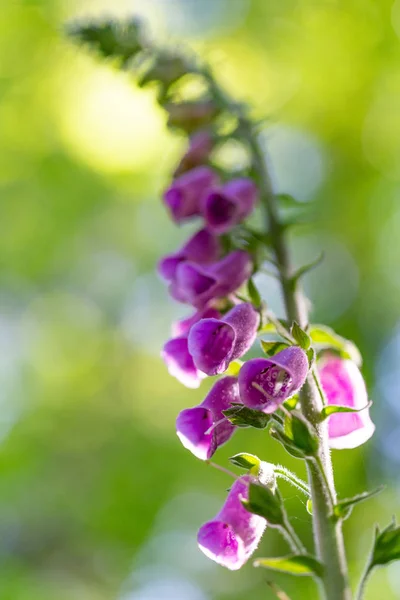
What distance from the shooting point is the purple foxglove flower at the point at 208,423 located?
46.9 inches

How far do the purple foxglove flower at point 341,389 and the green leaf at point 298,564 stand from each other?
303 millimetres

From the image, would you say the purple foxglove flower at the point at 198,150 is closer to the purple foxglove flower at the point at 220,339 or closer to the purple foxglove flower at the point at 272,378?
the purple foxglove flower at the point at 220,339

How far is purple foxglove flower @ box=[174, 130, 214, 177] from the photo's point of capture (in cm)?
182

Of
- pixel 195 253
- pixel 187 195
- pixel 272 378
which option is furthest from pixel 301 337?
pixel 187 195

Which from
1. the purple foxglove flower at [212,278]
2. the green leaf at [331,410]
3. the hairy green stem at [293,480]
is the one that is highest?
the purple foxglove flower at [212,278]

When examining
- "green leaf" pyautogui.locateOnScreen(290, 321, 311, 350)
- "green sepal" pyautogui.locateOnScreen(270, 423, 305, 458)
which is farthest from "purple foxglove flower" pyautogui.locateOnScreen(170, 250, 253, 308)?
"green sepal" pyautogui.locateOnScreen(270, 423, 305, 458)

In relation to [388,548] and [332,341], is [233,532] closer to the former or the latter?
[388,548]

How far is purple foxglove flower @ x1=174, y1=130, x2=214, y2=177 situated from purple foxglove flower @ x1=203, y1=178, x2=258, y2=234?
0.19m

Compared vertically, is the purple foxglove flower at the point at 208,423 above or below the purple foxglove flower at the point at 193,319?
below

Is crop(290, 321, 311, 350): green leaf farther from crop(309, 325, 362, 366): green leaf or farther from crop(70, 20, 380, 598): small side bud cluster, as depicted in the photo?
crop(309, 325, 362, 366): green leaf

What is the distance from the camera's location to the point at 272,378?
113cm

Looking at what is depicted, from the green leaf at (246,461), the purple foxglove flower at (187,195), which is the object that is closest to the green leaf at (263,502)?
the green leaf at (246,461)

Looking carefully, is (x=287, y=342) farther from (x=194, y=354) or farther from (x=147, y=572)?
(x=147, y=572)

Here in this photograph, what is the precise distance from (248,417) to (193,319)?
455 mm
